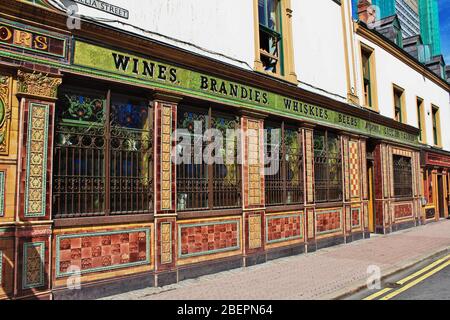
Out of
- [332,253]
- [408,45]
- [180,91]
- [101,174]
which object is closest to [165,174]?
[101,174]

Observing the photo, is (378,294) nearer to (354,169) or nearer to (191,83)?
(191,83)

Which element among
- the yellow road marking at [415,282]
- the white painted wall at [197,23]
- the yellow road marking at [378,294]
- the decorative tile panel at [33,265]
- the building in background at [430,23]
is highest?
the building in background at [430,23]

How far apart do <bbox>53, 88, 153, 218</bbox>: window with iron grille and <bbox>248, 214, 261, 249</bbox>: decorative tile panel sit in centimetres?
271

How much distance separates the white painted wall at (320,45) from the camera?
11.1 m

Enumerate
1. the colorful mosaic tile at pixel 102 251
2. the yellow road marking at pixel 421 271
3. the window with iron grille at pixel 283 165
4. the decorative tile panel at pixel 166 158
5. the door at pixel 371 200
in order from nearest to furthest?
the colorful mosaic tile at pixel 102 251
the decorative tile panel at pixel 166 158
the yellow road marking at pixel 421 271
the window with iron grille at pixel 283 165
the door at pixel 371 200

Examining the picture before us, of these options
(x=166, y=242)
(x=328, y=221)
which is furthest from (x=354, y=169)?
(x=166, y=242)

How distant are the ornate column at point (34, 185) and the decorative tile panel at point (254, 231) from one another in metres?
4.49

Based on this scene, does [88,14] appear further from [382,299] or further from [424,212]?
[424,212]

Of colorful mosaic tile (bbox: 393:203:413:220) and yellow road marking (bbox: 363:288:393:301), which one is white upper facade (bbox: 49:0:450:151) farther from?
yellow road marking (bbox: 363:288:393:301)

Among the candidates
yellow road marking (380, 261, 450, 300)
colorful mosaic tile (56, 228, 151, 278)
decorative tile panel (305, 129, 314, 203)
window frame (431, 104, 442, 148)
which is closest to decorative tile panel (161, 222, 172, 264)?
colorful mosaic tile (56, 228, 151, 278)

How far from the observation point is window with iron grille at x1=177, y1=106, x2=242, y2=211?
25.2 ft

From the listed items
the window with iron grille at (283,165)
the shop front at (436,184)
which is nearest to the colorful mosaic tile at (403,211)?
the shop front at (436,184)

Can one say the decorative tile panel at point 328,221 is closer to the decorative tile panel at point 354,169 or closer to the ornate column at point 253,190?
the decorative tile panel at point 354,169
